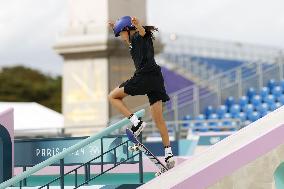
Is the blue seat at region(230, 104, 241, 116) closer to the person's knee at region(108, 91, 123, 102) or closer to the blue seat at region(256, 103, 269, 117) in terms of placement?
the blue seat at region(256, 103, 269, 117)

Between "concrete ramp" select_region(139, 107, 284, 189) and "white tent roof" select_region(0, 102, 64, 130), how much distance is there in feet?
56.4

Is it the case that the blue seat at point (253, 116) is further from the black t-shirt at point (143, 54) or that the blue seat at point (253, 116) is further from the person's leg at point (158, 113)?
the black t-shirt at point (143, 54)

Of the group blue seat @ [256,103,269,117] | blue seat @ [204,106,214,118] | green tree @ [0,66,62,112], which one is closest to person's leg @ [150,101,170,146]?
blue seat @ [256,103,269,117]

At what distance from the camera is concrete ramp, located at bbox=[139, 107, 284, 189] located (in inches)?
256

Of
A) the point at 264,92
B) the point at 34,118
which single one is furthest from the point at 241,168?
the point at 264,92

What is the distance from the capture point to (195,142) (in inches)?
683

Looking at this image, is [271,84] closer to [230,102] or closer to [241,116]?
[230,102]

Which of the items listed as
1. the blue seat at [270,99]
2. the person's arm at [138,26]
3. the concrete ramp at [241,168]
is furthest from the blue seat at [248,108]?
the concrete ramp at [241,168]

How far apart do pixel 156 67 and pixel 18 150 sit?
4.14 metres

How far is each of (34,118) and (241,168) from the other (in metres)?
18.2

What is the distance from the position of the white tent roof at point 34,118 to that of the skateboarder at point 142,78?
16261 millimetres

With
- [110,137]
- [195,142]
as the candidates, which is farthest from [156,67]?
[195,142]

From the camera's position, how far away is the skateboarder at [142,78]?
734 cm

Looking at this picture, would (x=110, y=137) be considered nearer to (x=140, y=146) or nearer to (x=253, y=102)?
(x=140, y=146)
